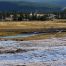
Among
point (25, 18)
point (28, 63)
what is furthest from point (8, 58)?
point (25, 18)

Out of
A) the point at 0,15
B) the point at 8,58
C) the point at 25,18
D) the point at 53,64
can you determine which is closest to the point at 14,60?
the point at 8,58

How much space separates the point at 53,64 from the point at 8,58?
575 centimetres

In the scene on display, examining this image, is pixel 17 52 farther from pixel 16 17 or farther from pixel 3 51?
pixel 16 17

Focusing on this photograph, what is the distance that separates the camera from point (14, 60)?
2973 centimetres

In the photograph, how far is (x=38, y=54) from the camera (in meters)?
33.9

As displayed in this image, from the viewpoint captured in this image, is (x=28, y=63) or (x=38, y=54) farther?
(x=38, y=54)

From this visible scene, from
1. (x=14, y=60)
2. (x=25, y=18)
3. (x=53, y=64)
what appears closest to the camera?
(x=53, y=64)

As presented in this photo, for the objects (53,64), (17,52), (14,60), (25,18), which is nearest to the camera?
(53,64)

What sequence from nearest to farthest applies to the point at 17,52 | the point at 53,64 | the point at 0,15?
the point at 53,64 < the point at 17,52 < the point at 0,15

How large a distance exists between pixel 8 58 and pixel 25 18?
13951 cm

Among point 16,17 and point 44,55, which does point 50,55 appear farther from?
point 16,17

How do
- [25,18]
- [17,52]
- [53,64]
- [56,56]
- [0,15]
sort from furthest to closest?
[0,15], [25,18], [17,52], [56,56], [53,64]

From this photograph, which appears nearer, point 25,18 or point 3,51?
point 3,51

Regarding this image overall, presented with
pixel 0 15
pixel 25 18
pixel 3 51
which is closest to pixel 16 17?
pixel 25 18
